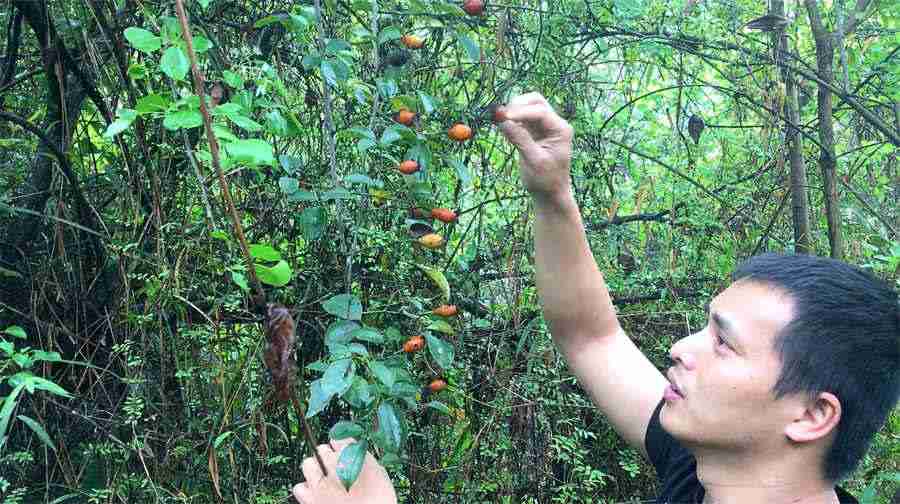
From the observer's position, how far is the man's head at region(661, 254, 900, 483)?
53.2 inches

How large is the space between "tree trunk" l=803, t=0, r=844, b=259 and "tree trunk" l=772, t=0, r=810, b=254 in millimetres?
76

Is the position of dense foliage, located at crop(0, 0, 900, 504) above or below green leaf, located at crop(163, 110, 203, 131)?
below

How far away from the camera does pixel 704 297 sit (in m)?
2.97

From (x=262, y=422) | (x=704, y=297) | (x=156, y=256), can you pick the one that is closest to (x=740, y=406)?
(x=262, y=422)

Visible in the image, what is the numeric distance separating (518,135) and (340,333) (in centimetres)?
49

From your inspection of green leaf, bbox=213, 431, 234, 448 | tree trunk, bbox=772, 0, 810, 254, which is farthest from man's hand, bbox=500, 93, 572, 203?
tree trunk, bbox=772, 0, 810, 254

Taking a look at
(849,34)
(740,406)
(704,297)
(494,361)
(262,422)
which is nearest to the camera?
(740,406)

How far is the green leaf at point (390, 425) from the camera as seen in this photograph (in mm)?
1559

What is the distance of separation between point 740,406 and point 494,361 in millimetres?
1377

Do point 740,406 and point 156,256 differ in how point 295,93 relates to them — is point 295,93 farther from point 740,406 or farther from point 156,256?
point 740,406

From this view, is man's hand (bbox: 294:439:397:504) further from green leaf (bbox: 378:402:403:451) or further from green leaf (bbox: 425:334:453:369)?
green leaf (bbox: 425:334:453:369)

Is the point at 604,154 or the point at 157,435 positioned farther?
the point at 604,154

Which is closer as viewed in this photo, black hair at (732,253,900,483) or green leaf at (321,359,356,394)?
black hair at (732,253,900,483)

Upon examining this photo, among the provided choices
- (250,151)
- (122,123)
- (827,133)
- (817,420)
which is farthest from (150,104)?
(827,133)
